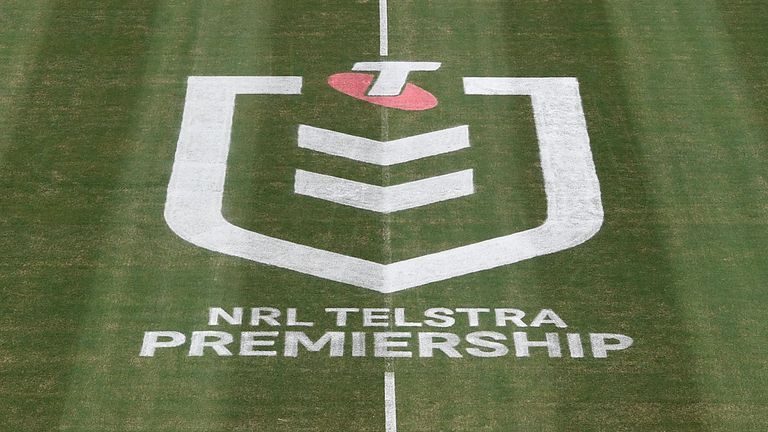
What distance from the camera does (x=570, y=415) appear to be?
14805 mm

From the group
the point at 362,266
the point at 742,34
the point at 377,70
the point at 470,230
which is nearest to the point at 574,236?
the point at 470,230

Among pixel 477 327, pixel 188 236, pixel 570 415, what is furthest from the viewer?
pixel 188 236

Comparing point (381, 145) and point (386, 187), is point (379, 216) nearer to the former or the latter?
point (386, 187)

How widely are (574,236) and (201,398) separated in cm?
547

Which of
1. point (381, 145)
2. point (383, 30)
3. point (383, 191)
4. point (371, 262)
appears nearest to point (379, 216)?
point (383, 191)

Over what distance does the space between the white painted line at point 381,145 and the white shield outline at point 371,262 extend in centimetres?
111

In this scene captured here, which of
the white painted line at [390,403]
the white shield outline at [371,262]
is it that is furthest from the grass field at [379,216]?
the white shield outline at [371,262]

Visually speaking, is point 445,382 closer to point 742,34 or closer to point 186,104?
point 186,104

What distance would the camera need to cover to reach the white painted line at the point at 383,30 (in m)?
20.6

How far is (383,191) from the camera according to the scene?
707 inches

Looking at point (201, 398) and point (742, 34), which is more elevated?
point (742, 34)

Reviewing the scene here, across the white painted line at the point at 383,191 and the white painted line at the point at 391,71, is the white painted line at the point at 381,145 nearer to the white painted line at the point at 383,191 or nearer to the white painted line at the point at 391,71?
the white painted line at the point at 383,191

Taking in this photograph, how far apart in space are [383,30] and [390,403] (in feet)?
26.4

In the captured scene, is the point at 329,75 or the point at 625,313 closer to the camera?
the point at 625,313
